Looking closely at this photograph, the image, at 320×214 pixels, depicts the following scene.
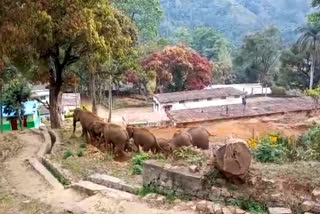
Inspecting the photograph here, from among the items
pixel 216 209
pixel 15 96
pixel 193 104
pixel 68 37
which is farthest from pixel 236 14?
pixel 216 209

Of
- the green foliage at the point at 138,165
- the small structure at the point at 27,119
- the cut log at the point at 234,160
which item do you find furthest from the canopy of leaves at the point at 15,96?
the cut log at the point at 234,160

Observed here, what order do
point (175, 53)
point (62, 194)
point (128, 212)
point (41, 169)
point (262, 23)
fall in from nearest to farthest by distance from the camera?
point (128, 212) → point (62, 194) → point (41, 169) → point (175, 53) → point (262, 23)

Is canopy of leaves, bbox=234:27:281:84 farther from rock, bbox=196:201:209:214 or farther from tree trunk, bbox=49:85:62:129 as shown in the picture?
rock, bbox=196:201:209:214

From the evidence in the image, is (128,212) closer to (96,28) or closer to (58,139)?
(58,139)

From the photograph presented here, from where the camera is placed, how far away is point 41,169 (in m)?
11.0

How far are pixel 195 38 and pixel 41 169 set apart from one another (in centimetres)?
5898

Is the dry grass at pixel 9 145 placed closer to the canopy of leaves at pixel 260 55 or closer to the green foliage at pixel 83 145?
the green foliage at pixel 83 145

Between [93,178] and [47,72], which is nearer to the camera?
[93,178]

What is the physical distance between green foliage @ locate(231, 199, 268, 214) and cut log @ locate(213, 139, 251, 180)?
39cm

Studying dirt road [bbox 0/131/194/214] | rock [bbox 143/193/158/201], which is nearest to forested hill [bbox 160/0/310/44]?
dirt road [bbox 0/131/194/214]

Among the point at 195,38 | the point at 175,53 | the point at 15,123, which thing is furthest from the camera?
the point at 195,38

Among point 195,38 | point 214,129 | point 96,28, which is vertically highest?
point 195,38

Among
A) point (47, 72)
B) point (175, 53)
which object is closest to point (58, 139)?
point (47, 72)

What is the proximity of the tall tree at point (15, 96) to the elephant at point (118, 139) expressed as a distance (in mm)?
12208
